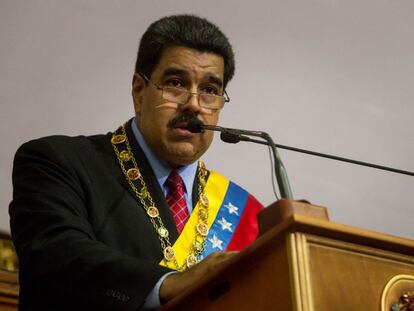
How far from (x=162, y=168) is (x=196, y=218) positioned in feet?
0.54

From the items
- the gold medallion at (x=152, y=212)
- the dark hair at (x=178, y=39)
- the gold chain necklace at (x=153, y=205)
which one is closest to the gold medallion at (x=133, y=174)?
the gold chain necklace at (x=153, y=205)

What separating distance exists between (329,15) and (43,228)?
2.07 m

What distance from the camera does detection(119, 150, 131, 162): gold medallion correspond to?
1.91m

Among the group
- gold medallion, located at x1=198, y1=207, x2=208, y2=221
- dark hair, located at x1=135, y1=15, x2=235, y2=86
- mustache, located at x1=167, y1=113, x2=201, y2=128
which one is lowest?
gold medallion, located at x1=198, y1=207, x2=208, y2=221

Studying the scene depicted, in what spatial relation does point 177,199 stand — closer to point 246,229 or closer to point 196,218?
point 196,218

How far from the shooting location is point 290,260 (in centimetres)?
104

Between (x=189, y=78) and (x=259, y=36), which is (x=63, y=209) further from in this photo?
(x=259, y=36)

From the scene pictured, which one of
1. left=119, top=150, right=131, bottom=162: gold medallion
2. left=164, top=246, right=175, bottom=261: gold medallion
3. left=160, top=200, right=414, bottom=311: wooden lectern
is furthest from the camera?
left=119, top=150, right=131, bottom=162: gold medallion

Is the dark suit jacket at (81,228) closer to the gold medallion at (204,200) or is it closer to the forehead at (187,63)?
the gold medallion at (204,200)

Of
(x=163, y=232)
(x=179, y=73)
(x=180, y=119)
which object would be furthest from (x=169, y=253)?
(x=179, y=73)

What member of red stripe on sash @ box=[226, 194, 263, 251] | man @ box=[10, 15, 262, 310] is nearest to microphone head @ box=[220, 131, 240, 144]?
man @ box=[10, 15, 262, 310]

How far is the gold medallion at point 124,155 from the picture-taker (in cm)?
191

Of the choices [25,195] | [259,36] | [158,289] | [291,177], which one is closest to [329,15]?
[259,36]

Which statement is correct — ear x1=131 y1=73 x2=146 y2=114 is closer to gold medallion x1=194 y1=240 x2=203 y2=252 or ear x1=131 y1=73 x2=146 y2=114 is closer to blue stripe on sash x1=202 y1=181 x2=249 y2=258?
blue stripe on sash x1=202 y1=181 x2=249 y2=258
